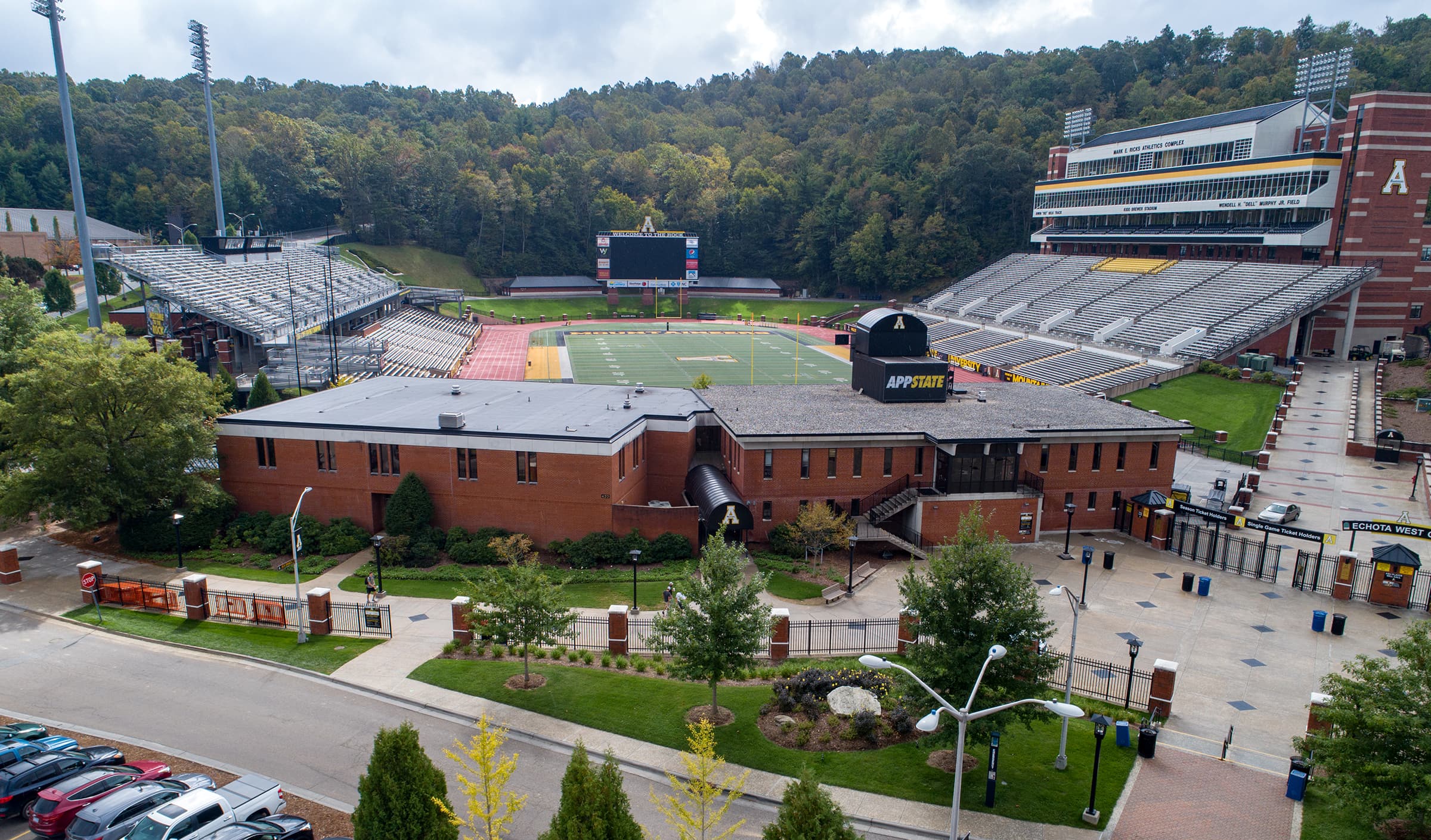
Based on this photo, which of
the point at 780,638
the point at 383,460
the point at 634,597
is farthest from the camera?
the point at 383,460

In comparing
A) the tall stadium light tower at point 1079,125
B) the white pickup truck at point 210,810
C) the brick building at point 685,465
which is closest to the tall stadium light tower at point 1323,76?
the tall stadium light tower at point 1079,125

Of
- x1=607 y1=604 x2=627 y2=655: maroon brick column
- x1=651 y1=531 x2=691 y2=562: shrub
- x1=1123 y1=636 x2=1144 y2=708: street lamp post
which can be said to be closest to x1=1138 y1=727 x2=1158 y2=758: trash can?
x1=1123 y1=636 x2=1144 y2=708: street lamp post

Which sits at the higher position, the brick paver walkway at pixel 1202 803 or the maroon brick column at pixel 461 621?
the maroon brick column at pixel 461 621

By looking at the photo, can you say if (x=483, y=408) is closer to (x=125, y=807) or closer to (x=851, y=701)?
(x=851, y=701)

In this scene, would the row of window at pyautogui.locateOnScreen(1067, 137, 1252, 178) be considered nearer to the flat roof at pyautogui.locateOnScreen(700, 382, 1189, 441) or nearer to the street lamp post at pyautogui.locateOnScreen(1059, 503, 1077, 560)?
the flat roof at pyautogui.locateOnScreen(700, 382, 1189, 441)

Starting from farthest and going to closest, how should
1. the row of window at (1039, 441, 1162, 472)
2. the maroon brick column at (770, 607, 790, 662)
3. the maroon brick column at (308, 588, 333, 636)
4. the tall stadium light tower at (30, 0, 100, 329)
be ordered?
the tall stadium light tower at (30, 0, 100, 329)
the row of window at (1039, 441, 1162, 472)
the maroon brick column at (308, 588, 333, 636)
the maroon brick column at (770, 607, 790, 662)

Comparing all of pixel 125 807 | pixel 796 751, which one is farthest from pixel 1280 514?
pixel 125 807

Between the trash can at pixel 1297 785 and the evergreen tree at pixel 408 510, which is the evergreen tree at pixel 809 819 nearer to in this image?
the trash can at pixel 1297 785
